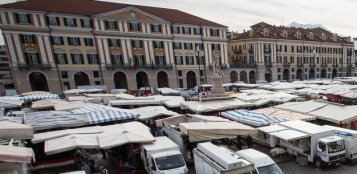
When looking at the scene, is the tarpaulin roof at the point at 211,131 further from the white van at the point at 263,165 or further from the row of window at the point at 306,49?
the row of window at the point at 306,49

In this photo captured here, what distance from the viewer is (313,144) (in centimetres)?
812

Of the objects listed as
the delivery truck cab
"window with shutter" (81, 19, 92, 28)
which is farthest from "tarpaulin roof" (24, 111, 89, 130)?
"window with shutter" (81, 19, 92, 28)

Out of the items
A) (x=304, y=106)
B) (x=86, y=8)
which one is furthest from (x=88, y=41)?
(x=304, y=106)

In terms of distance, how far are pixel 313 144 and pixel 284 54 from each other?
50.4 metres

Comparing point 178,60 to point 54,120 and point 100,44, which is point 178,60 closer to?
point 100,44

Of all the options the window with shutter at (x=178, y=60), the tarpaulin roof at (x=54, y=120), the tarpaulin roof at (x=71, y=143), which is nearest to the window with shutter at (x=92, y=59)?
the window with shutter at (x=178, y=60)

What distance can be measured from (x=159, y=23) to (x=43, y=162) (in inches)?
1345

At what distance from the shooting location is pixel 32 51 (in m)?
30.1

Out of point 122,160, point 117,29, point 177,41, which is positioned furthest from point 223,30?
point 122,160

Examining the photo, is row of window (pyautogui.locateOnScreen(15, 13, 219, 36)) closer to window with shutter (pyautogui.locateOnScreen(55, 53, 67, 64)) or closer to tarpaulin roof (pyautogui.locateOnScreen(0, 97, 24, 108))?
window with shutter (pyautogui.locateOnScreen(55, 53, 67, 64))

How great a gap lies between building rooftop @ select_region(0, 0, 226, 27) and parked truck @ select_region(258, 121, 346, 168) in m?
35.7

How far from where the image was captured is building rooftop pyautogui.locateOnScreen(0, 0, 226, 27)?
1212 inches

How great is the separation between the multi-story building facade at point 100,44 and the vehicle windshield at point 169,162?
86.6ft

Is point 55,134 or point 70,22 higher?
point 70,22
